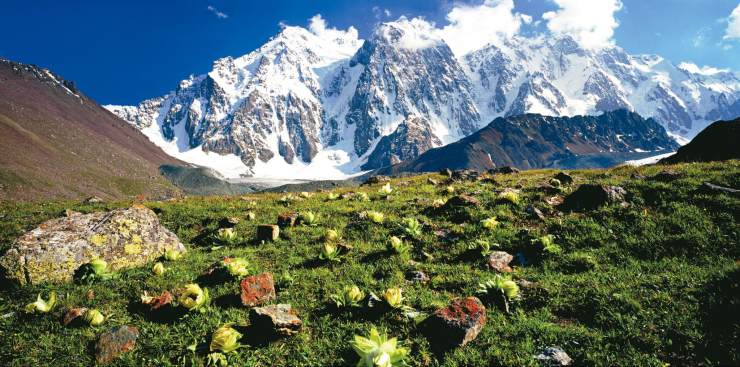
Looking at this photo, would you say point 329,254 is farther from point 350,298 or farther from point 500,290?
point 500,290

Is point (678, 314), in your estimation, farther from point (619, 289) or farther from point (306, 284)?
point (306, 284)

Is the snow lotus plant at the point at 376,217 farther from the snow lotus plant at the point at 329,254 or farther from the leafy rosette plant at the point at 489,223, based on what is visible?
the leafy rosette plant at the point at 489,223

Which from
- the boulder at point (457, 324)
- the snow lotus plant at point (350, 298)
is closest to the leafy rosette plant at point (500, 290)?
the boulder at point (457, 324)

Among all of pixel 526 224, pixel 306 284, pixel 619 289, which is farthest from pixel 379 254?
pixel 619 289

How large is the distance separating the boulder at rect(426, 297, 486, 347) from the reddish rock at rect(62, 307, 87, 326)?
715 cm

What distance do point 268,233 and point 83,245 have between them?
16.9 feet

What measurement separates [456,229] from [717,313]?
690 centimetres

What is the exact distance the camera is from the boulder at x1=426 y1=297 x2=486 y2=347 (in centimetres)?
711

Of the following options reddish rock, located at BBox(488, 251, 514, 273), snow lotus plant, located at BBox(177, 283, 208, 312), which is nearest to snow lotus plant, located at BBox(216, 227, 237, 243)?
snow lotus plant, located at BBox(177, 283, 208, 312)

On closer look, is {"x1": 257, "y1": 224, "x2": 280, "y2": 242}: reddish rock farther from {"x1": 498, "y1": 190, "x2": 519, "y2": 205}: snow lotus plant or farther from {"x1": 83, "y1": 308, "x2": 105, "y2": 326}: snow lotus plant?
{"x1": 498, "y1": 190, "x2": 519, "y2": 205}: snow lotus plant

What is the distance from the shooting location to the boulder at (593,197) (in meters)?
13.1

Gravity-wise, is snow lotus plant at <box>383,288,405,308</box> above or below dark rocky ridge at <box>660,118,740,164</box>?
below

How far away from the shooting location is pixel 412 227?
42.6 ft

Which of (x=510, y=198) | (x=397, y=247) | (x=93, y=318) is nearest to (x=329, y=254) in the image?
(x=397, y=247)
